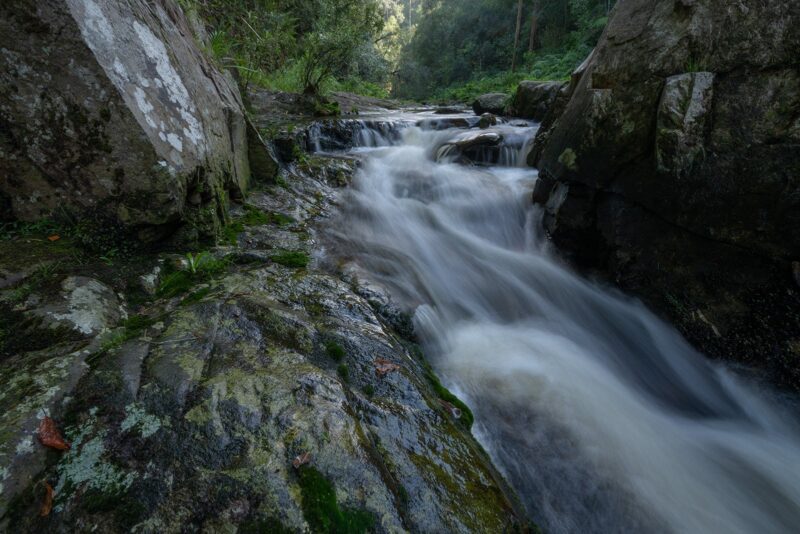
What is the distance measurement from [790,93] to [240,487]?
4.64 m

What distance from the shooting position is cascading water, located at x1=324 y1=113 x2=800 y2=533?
2.42m

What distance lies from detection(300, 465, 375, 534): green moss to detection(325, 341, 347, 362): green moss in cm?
74

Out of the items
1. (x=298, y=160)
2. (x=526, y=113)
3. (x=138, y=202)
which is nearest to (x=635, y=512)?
(x=138, y=202)

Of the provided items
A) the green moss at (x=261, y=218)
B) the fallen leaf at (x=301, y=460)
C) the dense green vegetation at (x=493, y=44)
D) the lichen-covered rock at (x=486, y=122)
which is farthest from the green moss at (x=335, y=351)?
the dense green vegetation at (x=493, y=44)

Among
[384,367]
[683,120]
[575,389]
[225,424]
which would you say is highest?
[683,120]

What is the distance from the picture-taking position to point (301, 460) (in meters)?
1.47

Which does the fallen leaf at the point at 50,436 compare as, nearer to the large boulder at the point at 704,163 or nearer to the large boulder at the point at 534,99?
the large boulder at the point at 704,163

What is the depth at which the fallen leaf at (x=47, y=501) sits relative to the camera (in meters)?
1.19

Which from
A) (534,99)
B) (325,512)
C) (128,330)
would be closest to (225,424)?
(325,512)

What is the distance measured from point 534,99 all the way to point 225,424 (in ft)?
39.1

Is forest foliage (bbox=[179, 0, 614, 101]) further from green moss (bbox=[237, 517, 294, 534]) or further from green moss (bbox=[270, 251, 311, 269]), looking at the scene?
green moss (bbox=[237, 517, 294, 534])

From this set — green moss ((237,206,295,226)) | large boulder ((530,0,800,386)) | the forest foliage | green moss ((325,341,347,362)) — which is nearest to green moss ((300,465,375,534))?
green moss ((325,341,347,362))

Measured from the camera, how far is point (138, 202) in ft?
8.21

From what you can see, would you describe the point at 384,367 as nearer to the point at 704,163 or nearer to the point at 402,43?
the point at 704,163
